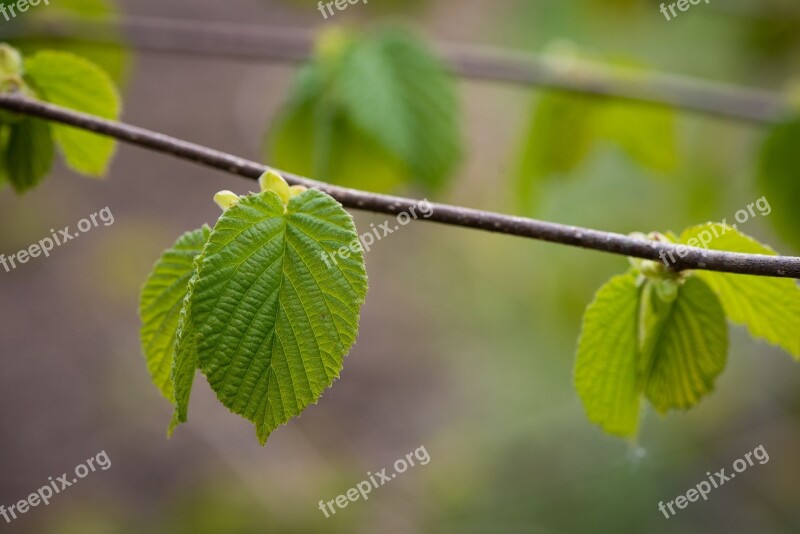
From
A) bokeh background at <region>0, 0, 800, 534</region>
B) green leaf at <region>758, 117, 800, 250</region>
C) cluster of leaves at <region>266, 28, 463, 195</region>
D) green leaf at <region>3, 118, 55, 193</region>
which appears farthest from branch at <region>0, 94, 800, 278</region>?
bokeh background at <region>0, 0, 800, 534</region>

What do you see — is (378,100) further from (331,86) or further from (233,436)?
(233,436)

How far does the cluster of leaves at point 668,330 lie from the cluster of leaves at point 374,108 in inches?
29.5

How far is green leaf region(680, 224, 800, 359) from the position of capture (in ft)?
2.61

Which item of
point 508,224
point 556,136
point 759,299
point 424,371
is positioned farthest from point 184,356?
point 424,371

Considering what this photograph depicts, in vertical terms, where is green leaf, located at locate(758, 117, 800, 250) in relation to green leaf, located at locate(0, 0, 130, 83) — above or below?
below

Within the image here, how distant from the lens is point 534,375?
395 cm

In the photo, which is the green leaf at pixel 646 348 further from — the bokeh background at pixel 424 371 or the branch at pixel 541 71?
the bokeh background at pixel 424 371

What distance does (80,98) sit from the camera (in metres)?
1.01

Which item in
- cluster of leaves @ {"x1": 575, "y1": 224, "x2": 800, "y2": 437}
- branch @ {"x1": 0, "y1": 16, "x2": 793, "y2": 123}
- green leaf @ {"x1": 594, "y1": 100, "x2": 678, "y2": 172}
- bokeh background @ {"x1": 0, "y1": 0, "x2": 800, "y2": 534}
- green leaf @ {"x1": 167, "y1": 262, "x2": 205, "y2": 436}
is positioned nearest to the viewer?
green leaf @ {"x1": 167, "y1": 262, "x2": 205, "y2": 436}

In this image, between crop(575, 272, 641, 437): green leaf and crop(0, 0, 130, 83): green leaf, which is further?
crop(0, 0, 130, 83): green leaf

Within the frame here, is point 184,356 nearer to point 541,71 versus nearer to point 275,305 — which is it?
point 275,305

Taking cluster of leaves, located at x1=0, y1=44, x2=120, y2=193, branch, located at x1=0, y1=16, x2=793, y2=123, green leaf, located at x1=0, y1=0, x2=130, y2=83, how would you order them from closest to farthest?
cluster of leaves, located at x1=0, y1=44, x2=120, y2=193
green leaf, located at x1=0, y1=0, x2=130, y2=83
branch, located at x1=0, y1=16, x2=793, y2=123

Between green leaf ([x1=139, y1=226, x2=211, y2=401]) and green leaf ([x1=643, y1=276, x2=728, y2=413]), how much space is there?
0.54 metres

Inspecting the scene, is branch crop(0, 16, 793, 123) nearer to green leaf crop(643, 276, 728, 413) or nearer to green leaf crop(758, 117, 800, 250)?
green leaf crop(758, 117, 800, 250)
